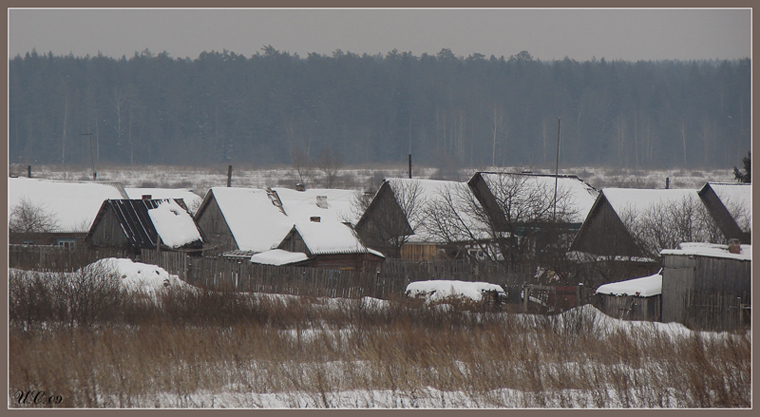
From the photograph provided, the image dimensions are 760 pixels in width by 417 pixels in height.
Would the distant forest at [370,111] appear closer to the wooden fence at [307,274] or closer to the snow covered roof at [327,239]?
the snow covered roof at [327,239]

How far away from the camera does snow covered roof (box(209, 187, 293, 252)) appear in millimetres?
29203

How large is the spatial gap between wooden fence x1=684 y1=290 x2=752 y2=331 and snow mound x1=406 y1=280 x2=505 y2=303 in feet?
14.9

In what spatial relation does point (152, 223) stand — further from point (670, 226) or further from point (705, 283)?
point (705, 283)

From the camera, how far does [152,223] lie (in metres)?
27.1

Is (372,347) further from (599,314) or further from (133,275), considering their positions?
(133,275)

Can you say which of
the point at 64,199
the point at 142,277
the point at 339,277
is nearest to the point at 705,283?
the point at 339,277

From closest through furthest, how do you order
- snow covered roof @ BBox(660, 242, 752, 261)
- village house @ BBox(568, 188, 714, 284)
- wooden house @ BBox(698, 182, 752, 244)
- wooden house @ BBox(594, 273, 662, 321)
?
snow covered roof @ BBox(660, 242, 752, 261) < wooden house @ BBox(594, 273, 662, 321) < village house @ BBox(568, 188, 714, 284) < wooden house @ BBox(698, 182, 752, 244)

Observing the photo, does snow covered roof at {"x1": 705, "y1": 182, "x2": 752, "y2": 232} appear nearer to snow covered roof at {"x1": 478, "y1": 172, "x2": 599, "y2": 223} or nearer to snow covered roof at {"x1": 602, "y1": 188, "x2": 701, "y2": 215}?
snow covered roof at {"x1": 602, "y1": 188, "x2": 701, "y2": 215}

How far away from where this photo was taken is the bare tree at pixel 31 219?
30.9 m

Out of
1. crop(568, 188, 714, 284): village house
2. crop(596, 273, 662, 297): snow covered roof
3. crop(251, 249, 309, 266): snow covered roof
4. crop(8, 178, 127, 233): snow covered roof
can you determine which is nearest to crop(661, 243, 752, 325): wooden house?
crop(596, 273, 662, 297): snow covered roof

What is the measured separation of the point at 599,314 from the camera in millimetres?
13789

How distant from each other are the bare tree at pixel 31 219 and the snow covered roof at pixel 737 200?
33071 mm

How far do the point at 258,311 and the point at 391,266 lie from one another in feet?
28.7

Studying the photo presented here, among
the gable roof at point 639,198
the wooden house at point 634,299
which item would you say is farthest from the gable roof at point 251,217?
the wooden house at point 634,299
